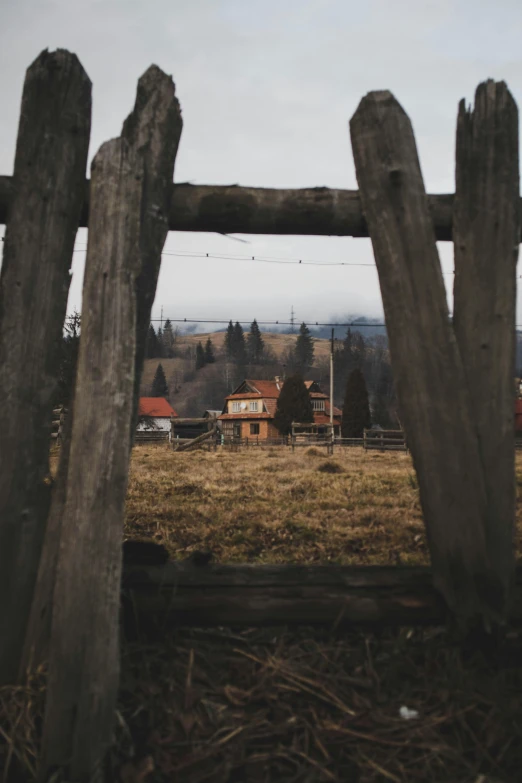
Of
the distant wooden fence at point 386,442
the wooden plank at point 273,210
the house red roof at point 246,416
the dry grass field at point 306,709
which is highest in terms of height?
the house red roof at point 246,416

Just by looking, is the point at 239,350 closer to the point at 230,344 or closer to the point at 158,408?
→ the point at 230,344

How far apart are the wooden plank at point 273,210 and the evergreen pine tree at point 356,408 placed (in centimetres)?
4491

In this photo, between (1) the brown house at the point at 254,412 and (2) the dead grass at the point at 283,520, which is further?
(1) the brown house at the point at 254,412

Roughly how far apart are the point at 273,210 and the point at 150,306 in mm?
650

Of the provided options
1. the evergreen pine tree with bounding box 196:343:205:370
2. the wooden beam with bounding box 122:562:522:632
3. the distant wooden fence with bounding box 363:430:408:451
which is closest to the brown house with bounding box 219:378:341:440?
the distant wooden fence with bounding box 363:430:408:451

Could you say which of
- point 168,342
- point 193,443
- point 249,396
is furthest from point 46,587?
point 168,342

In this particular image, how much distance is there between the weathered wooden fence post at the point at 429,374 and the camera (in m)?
2.00

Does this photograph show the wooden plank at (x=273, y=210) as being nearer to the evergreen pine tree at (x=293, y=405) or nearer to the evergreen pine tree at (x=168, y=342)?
the evergreen pine tree at (x=293, y=405)

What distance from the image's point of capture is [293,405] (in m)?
50.0

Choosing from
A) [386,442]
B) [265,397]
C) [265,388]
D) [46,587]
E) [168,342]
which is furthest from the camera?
[168,342]

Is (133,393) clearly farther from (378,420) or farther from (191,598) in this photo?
(378,420)

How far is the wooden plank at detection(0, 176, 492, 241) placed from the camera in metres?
2.22

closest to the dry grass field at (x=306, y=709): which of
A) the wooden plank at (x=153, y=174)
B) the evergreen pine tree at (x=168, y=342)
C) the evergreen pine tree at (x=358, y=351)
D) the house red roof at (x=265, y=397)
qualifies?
the wooden plank at (x=153, y=174)

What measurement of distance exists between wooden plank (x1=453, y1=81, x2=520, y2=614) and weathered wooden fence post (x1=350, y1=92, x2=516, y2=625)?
48 mm
